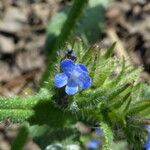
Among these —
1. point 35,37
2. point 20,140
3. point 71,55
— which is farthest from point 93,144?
point 71,55

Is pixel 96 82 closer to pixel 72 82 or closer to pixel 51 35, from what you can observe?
pixel 72 82

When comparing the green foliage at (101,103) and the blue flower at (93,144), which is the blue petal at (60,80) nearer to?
the green foliage at (101,103)

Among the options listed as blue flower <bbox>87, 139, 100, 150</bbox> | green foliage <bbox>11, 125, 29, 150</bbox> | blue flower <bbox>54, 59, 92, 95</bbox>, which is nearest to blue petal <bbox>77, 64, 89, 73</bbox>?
blue flower <bbox>54, 59, 92, 95</bbox>

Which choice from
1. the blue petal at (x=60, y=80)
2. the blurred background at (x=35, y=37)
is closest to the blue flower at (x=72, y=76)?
the blue petal at (x=60, y=80)

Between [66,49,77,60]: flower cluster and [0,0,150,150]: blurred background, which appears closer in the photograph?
[66,49,77,60]: flower cluster

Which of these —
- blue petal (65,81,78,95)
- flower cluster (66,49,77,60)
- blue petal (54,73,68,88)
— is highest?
flower cluster (66,49,77,60)

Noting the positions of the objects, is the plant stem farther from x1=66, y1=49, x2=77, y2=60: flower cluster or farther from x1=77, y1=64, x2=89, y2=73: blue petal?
x1=77, y1=64, x2=89, y2=73: blue petal

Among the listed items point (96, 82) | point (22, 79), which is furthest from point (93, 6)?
point (96, 82)
